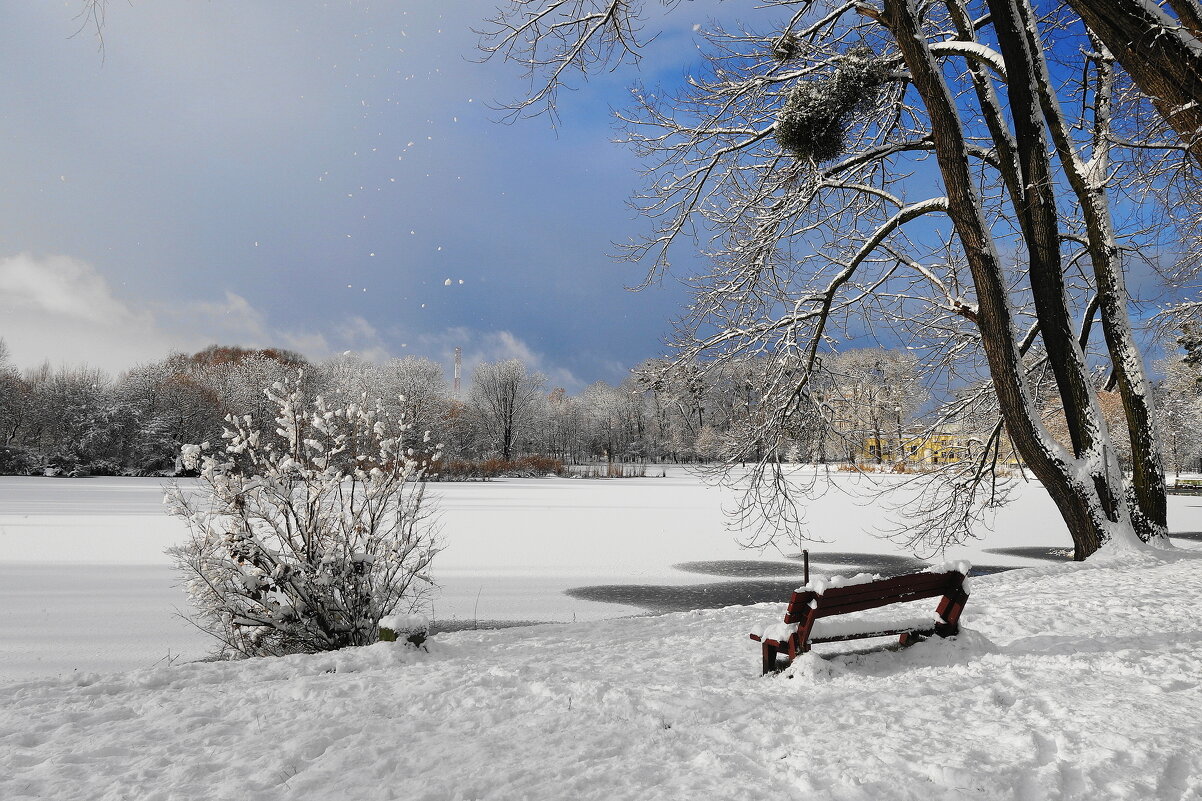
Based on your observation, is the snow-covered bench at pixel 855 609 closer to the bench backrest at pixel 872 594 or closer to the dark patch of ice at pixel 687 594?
the bench backrest at pixel 872 594

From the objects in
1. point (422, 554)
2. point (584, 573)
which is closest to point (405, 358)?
point (584, 573)

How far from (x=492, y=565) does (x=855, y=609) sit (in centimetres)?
751

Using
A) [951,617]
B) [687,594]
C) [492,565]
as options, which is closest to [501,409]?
[492,565]

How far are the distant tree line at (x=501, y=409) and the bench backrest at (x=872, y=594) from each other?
3.06 metres

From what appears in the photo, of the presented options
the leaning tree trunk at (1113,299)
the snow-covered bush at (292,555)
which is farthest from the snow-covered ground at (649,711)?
the leaning tree trunk at (1113,299)

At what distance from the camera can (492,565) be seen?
1085 centimetres

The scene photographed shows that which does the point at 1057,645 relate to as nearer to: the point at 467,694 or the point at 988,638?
the point at 988,638

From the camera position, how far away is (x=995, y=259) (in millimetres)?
7211

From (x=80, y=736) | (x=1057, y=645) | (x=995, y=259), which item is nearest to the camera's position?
(x=80, y=736)

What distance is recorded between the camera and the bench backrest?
3959 mm

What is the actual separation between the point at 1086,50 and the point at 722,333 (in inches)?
229

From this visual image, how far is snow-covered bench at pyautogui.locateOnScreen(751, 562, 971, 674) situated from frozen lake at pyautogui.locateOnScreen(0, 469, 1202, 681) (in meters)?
3.94

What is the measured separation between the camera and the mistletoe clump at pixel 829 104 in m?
6.07

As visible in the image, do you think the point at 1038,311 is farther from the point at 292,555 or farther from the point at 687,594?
the point at 292,555
